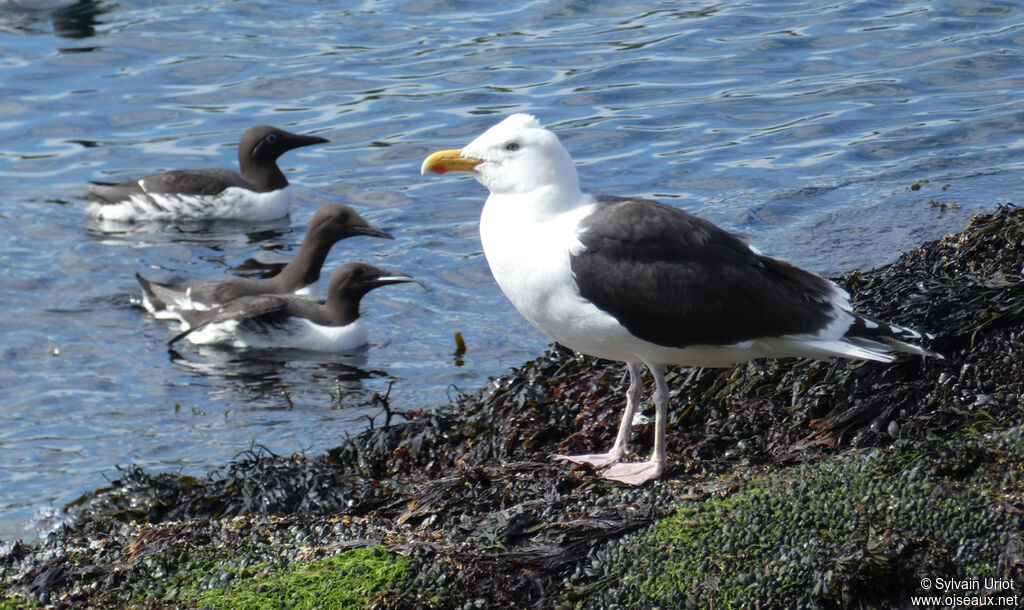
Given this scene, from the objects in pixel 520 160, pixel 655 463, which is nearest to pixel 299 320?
pixel 520 160

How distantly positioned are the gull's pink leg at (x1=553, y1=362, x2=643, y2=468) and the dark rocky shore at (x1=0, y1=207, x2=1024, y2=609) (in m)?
0.20

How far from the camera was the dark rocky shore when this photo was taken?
378cm

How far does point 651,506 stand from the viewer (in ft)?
13.8

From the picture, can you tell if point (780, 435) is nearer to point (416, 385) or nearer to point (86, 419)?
point (416, 385)

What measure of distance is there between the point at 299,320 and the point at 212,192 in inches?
121

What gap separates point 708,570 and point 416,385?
4952 mm

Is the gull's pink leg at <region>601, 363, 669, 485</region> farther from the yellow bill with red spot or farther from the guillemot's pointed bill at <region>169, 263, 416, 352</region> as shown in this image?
the guillemot's pointed bill at <region>169, 263, 416, 352</region>

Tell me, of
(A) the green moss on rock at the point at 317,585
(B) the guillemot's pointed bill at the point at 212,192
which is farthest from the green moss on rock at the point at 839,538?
(B) the guillemot's pointed bill at the point at 212,192

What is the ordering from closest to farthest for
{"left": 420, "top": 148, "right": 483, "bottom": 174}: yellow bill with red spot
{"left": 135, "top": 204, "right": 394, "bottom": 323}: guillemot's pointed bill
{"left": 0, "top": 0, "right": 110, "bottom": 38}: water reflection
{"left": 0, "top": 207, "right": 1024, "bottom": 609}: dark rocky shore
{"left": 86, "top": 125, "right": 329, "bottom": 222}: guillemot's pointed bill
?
{"left": 0, "top": 207, "right": 1024, "bottom": 609}: dark rocky shore
{"left": 420, "top": 148, "right": 483, "bottom": 174}: yellow bill with red spot
{"left": 135, "top": 204, "right": 394, "bottom": 323}: guillemot's pointed bill
{"left": 86, "top": 125, "right": 329, "bottom": 222}: guillemot's pointed bill
{"left": 0, "top": 0, "right": 110, "bottom": 38}: water reflection

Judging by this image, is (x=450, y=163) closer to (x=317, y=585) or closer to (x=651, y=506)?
(x=651, y=506)

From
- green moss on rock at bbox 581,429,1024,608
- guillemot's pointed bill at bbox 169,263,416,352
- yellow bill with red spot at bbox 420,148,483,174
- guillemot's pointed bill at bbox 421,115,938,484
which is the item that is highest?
yellow bill with red spot at bbox 420,148,483,174

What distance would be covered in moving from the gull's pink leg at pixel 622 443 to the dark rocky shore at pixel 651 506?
0.67 ft

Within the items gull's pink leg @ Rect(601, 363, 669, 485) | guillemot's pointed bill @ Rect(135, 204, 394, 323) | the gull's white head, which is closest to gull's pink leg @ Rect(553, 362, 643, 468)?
gull's pink leg @ Rect(601, 363, 669, 485)

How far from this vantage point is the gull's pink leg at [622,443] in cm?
525
